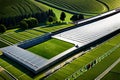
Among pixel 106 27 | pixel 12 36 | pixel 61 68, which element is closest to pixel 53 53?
pixel 61 68

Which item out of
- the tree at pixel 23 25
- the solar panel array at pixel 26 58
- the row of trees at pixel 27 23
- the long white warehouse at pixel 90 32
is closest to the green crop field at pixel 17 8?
the row of trees at pixel 27 23

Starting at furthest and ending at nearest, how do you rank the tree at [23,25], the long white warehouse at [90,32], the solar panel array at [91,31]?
1. the tree at [23,25]
2. the solar panel array at [91,31]
3. the long white warehouse at [90,32]

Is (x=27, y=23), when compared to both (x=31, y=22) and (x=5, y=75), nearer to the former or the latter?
(x=31, y=22)

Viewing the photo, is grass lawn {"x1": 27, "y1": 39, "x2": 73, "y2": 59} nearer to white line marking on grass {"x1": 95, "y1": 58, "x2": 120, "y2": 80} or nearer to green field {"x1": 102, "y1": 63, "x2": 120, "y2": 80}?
white line marking on grass {"x1": 95, "y1": 58, "x2": 120, "y2": 80}

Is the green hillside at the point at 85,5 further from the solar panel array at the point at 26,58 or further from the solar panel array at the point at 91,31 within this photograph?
the solar panel array at the point at 26,58

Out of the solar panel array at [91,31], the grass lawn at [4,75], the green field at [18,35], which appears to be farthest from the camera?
the green field at [18,35]
